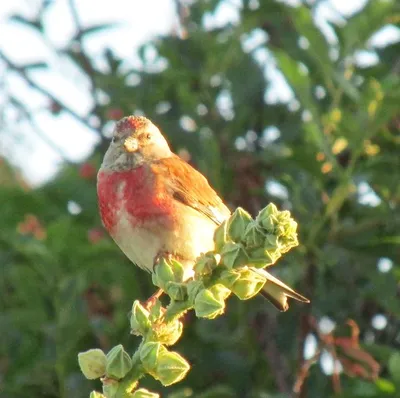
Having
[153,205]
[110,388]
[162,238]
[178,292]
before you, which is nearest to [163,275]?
[178,292]

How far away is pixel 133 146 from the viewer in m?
4.25

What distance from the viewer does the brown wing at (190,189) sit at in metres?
4.10

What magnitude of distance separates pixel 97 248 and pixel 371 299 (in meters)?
1.33

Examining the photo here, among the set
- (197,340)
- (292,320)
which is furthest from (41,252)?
(292,320)

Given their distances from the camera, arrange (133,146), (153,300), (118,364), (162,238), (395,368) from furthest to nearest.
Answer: (395,368)
(133,146)
(162,238)
(153,300)
(118,364)

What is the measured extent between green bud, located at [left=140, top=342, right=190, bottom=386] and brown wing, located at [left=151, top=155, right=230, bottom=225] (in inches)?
60.4

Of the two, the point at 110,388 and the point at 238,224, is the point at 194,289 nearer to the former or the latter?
the point at 238,224

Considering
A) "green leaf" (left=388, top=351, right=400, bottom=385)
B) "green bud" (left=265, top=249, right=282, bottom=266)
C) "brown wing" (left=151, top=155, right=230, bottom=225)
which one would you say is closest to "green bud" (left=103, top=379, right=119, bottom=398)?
"green bud" (left=265, top=249, right=282, bottom=266)

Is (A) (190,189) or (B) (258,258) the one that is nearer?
(B) (258,258)

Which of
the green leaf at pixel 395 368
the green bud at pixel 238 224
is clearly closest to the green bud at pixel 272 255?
the green bud at pixel 238 224

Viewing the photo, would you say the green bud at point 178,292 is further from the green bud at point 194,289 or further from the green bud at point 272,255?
the green bud at point 272,255

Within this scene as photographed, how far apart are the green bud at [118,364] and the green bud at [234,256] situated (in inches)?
12.6

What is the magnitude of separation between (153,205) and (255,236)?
154 cm

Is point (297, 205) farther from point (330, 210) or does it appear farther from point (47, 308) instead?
point (47, 308)
